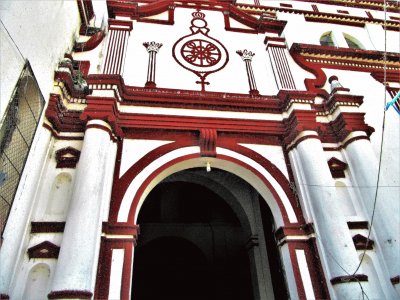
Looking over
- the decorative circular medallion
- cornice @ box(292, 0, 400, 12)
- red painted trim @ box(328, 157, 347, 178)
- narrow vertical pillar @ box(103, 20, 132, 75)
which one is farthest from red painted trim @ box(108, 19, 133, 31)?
cornice @ box(292, 0, 400, 12)

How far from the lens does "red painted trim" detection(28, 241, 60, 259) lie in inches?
205

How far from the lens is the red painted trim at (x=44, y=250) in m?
5.21

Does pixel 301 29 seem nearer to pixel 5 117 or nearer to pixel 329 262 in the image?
pixel 329 262

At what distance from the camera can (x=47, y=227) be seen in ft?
17.9

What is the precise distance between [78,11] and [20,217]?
538 cm

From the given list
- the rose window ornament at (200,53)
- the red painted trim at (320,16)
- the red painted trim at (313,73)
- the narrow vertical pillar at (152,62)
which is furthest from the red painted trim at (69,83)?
the red painted trim at (320,16)

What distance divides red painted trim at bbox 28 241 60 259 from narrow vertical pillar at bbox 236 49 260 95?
5112 mm

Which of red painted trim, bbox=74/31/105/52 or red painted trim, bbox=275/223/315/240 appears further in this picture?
red painted trim, bbox=74/31/105/52

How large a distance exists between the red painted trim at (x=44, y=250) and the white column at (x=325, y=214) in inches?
171

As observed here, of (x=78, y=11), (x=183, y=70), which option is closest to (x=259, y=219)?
(x=183, y=70)

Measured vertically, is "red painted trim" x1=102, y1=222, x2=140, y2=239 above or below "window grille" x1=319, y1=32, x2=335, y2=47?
below

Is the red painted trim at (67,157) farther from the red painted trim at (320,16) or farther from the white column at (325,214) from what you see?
the red painted trim at (320,16)

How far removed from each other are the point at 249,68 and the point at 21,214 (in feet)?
19.3

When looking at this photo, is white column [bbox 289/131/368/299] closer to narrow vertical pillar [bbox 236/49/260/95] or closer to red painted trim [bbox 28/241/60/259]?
narrow vertical pillar [bbox 236/49/260/95]
